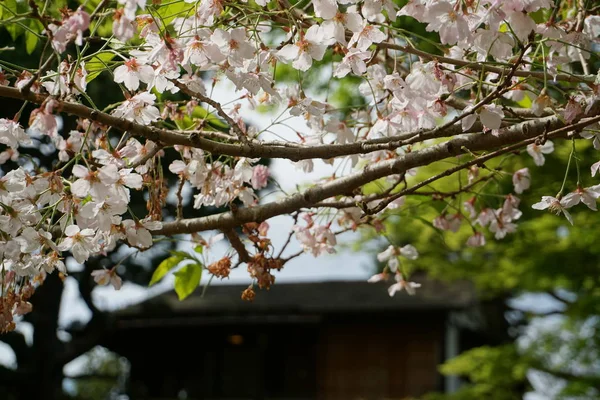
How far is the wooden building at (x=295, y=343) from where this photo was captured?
540 inches

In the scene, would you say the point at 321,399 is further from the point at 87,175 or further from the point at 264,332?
the point at 87,175

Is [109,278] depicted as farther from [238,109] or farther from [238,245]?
[238,109]

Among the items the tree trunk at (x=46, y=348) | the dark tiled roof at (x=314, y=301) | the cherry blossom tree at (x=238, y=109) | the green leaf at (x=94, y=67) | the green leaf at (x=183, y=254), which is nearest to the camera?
the cherry blossom tree at (x=238, y=109)

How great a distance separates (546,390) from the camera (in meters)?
11.8

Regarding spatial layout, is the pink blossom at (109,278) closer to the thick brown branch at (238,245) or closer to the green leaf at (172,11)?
the thick brown branch at (238,245)

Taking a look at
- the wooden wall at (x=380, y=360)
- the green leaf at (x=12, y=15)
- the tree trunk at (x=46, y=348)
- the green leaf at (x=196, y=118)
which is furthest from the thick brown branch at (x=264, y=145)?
the tree trunk at (x=46, y=348)

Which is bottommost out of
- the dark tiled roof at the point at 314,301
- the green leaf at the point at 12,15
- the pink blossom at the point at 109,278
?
the pink blossom at the point at 109,278

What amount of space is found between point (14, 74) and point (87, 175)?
1.24 ft

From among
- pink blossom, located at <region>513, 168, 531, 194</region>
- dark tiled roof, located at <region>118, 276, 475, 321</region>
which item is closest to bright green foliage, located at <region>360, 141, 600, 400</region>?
dark tiled roof, located at <region>118, 276, 475, 321</region>

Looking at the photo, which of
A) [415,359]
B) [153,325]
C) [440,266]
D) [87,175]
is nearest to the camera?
[87,175]

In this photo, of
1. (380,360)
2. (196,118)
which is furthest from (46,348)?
(196,118)

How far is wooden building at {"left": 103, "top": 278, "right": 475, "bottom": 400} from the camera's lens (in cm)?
1373

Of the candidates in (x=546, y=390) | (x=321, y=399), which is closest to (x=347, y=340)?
(x=321, y=399)

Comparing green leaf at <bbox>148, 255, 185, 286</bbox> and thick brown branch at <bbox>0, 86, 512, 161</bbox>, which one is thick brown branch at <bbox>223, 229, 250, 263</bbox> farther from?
thick brown branch at <bbox>0, 86, 512, 161</bbox>
